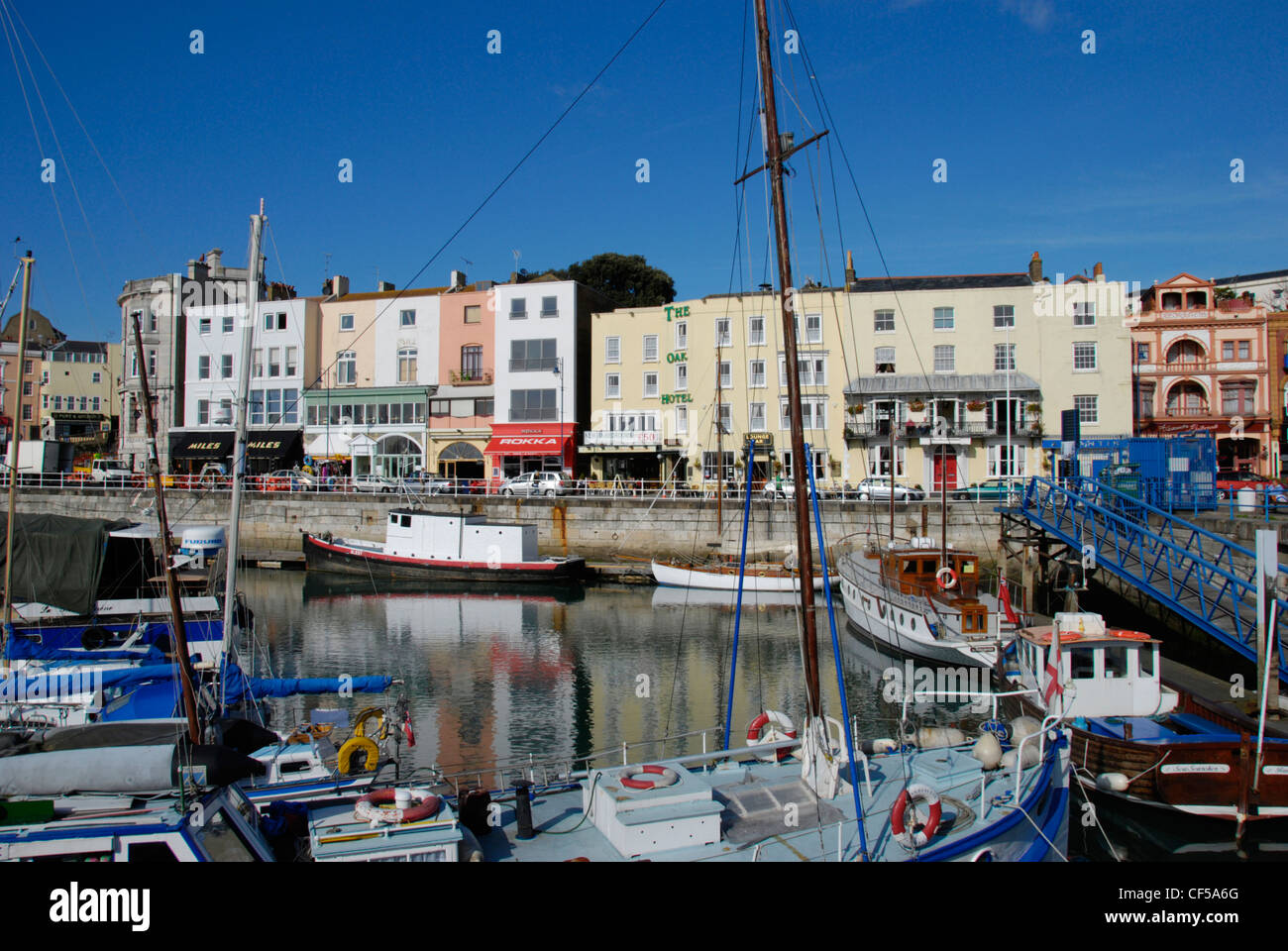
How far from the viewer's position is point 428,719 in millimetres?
21906

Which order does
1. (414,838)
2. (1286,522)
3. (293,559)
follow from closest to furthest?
(414,838) < (1286,522) < (293,559)

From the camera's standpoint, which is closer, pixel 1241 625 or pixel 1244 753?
pixel 1244 753

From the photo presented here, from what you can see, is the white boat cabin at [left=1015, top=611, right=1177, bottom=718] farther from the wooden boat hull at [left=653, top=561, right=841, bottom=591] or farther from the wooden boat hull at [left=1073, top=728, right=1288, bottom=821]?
the wooden boat hull at [left=653, top=561, right=841, bottom=591]

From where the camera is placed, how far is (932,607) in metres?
25.5

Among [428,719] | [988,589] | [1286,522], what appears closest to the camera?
[428,719]

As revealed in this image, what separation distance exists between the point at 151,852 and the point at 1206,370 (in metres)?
59.9

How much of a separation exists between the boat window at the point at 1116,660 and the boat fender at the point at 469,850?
12.3 meters

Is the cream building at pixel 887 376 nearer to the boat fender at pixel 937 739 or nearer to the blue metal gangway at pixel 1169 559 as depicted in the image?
the blue metal gangway at pixel 1169 559

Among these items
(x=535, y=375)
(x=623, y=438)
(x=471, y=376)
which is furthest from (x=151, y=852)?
(x=471, y=376)

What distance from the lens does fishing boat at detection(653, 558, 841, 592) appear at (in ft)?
129
